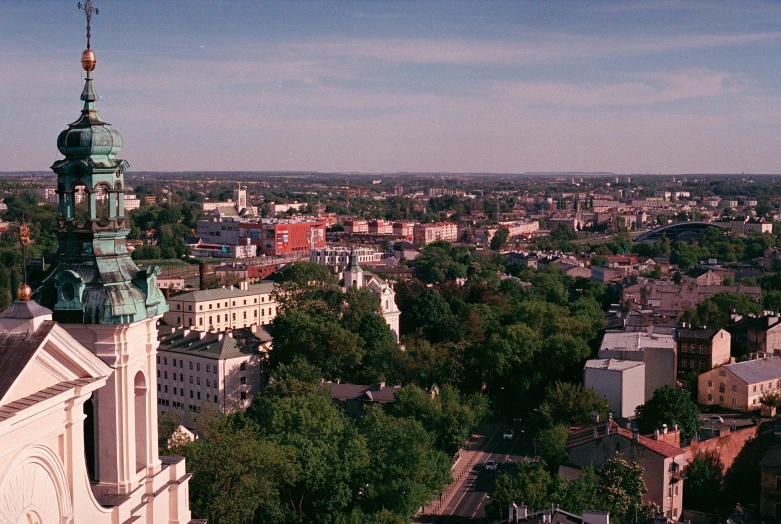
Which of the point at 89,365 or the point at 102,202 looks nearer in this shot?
the point at 89,365

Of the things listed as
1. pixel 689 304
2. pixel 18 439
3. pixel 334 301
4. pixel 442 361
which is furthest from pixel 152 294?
pixel 689 304

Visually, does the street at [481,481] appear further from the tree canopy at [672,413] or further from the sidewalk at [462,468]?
the tree canopy at [672,413]

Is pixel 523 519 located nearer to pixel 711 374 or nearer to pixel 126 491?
pixel 126 491

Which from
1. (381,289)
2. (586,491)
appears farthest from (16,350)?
(381,289)

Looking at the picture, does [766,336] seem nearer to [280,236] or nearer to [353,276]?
[353,276]

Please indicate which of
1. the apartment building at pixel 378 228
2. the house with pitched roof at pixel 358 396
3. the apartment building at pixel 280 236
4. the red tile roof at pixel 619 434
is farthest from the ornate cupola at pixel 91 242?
the apartment building at pixel 378 228

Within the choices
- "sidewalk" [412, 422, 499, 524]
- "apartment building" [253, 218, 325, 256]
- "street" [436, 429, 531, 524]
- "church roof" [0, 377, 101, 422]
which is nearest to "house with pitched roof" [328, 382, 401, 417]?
"sidewalk" [412, 422, 499, 524]

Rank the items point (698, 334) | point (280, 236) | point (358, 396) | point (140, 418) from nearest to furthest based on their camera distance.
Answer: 1. point (140, 418)
2. point (358, 396)
3. point (698, 334)
4. point (280, 236)

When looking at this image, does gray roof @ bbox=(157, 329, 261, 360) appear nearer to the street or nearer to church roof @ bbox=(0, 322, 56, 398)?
the street
